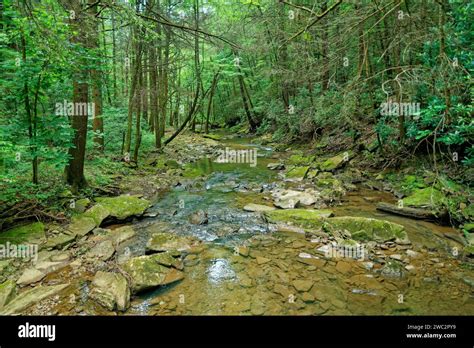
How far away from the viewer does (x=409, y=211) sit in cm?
641

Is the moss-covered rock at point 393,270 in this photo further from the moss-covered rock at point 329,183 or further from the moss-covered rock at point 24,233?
the moss-covered rock at point 24,233

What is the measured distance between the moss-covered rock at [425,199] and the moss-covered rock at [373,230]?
1216mm

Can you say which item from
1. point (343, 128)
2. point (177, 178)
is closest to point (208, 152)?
point (177, 178)

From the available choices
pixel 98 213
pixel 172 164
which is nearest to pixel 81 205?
pixel 98 213

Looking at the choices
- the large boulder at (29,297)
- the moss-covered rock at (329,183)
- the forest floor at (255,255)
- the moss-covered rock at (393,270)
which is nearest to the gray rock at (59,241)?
the forest floor at (255,255)

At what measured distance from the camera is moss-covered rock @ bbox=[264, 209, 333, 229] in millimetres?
6172

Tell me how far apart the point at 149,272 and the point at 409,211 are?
5899 millimetres

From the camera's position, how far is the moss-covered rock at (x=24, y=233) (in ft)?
15.7

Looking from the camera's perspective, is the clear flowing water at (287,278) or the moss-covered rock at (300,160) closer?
the clear flowing water at (287,278)

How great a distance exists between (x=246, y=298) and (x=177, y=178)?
7421 mm

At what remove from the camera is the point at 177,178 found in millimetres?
10719

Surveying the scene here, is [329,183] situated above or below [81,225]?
above

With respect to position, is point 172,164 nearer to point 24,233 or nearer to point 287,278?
point 24,233
